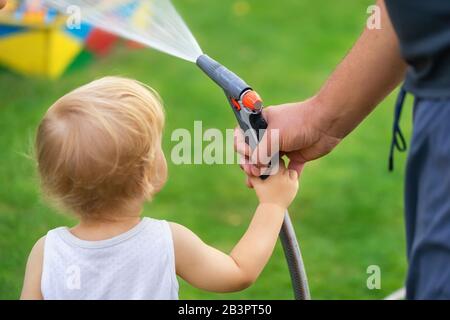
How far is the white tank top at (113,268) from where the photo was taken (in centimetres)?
205

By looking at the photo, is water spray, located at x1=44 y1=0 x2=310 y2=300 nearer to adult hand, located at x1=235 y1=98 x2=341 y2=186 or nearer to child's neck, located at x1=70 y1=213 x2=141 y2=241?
adult hand, located at x1=235 y1=98 x2=341 y2=186

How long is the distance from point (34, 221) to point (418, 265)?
2657 millimetres

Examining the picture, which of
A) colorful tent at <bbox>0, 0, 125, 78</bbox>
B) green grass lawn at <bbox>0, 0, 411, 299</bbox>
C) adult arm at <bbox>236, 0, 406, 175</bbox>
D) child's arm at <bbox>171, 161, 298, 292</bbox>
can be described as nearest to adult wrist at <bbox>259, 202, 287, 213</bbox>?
child's arm at <bbox>171, 161, 298, 292</bbox>

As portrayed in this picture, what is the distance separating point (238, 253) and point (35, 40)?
3858 mm

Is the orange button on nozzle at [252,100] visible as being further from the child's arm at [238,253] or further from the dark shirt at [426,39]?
the dark shirt at [426,39]

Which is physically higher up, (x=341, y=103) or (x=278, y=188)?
(x=341, y=103)

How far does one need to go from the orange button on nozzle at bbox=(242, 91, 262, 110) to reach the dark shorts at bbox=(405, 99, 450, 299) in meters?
0.47

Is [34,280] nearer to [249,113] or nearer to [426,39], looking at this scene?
[249,113]

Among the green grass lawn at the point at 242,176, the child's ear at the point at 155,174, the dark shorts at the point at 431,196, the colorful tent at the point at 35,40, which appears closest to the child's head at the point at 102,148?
the child's ear at the point at 155,174

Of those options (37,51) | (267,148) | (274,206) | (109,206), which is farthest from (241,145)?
(37,51)

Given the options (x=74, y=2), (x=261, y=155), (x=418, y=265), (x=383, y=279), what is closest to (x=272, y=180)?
(x=261, y=155)

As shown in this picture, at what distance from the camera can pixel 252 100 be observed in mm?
2211

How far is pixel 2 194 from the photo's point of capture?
4484mm

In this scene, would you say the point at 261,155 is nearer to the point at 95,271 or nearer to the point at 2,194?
the point at 95,271
